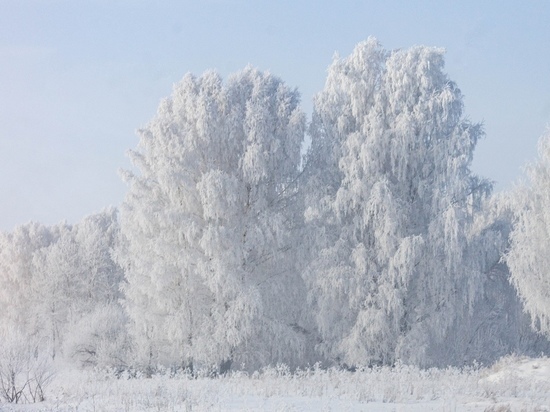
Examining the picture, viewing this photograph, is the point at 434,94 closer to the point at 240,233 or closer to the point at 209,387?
the point at 240,233

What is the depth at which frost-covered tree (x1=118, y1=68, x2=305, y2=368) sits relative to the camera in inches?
1021

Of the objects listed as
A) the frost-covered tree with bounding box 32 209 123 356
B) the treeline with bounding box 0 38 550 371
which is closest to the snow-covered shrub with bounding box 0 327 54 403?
the treeline with bounding box 0 38 550 371

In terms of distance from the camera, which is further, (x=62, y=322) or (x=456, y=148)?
(x=62, y=322)

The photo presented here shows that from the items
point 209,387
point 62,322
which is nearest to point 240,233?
point 209,387

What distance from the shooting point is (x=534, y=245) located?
27578 mm

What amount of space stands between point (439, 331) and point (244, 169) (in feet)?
28.8

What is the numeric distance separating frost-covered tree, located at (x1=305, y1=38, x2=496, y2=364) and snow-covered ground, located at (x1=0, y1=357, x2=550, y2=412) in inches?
366

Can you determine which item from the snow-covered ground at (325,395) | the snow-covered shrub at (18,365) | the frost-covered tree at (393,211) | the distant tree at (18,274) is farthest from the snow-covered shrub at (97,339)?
the distant tree at (18,274)

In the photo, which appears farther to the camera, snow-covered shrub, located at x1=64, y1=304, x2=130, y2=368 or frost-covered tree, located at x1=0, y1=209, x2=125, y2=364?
frost-covered tree, located at x1=0, y1=209, x2=125, y2=364

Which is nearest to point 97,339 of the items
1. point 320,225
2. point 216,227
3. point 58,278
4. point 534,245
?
point 216,227

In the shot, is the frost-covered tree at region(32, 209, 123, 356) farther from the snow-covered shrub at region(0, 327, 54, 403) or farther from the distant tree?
the snow-covered shrub at region(0, 327, 54, 403)

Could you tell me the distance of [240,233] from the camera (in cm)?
2692

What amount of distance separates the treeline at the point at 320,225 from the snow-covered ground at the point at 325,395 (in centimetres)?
945

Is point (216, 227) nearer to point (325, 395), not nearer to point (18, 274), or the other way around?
point (325, 395)
